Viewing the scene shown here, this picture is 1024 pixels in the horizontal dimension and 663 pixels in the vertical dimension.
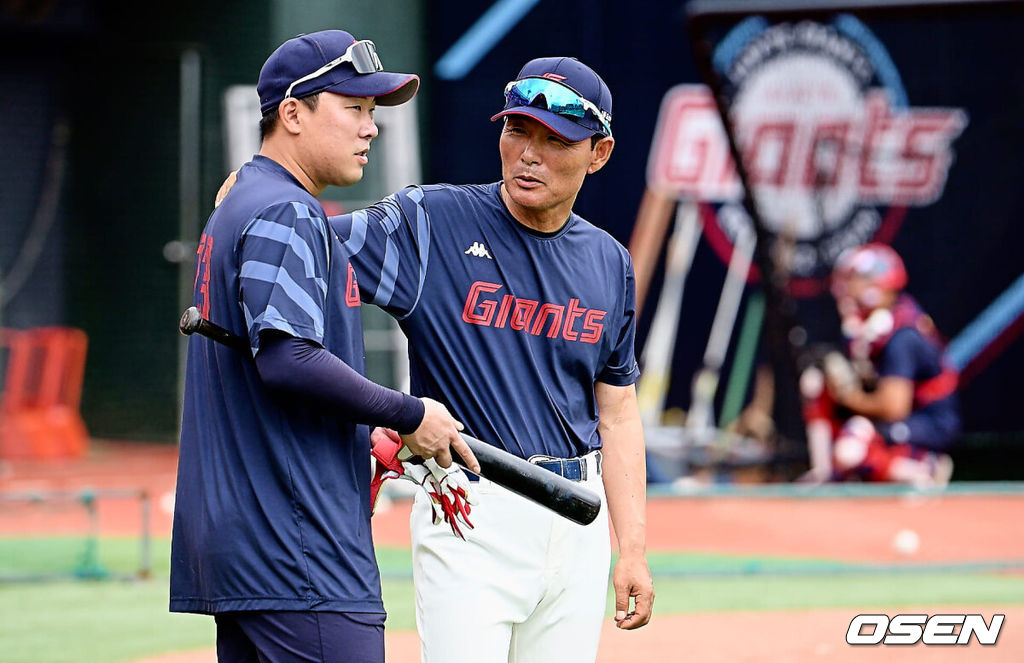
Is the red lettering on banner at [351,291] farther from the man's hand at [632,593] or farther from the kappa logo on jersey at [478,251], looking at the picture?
the man's hand at [632,593]

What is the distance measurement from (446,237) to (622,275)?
52 cm

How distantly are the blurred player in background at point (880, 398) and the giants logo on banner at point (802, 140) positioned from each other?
2.27m

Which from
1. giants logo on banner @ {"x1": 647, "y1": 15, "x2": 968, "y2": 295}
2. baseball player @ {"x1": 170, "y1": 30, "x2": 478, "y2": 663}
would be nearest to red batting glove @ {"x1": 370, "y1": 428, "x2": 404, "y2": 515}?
baseball player @ {"x1": 170, "y1": 30, "x2": 478, "y2": 663}

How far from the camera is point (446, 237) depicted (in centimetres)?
371

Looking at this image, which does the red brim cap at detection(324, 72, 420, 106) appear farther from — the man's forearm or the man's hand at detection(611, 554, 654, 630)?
the man's hand at detection(611, 554, 654, 630)

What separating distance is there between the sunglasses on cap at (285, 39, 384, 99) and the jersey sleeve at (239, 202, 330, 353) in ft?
1.03

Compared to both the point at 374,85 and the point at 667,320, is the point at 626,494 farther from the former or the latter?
the point at 667,320

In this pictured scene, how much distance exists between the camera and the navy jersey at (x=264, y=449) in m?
3.02

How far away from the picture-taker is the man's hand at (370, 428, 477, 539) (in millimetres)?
3453

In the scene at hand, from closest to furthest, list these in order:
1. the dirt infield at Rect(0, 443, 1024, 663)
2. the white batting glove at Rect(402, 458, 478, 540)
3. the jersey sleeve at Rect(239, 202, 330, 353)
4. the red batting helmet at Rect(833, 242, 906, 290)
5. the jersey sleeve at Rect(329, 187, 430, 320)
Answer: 1. the jersey sleeve at Rect(239, 202, 330, 353)
2. the white batting glove at Rect(402, 458, 478, 540)
3. the jersey sleeve at Rect(329, 187, 430, 320)
4. the dirt infield at Rect(0, 443, 1024, 663)
5. the red batting helmet at Rect(833, 242, 906, 290)

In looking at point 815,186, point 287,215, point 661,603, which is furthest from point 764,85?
point 287,215

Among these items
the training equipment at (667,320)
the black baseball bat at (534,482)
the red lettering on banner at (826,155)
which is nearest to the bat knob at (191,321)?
the black baseball bat at (534,482)

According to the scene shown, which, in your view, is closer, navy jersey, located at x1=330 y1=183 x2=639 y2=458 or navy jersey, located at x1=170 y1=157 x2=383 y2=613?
navy jersey, located at x1=170 y1=157 x2=383 y2=613

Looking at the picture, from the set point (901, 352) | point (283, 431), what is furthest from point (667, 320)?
point (283, 431)
